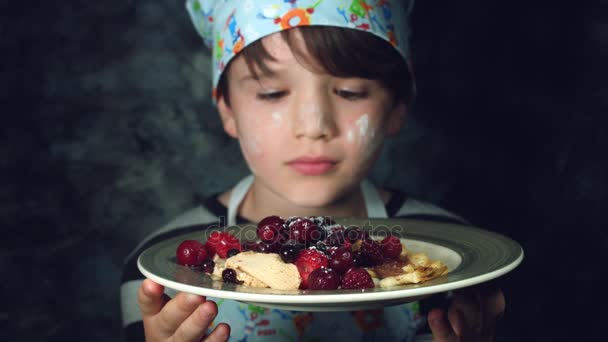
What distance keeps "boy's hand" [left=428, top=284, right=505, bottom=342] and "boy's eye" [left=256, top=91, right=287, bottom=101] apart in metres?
0.72

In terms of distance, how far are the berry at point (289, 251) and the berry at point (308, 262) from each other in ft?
0.14

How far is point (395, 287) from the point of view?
117cm

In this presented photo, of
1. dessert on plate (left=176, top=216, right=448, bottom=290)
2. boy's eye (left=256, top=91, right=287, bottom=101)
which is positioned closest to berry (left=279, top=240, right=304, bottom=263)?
dessert on plate (left=176, top=216, right=448, bottom=290)

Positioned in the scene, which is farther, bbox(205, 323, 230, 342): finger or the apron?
the apron

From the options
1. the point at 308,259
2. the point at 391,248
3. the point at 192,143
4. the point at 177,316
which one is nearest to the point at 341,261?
the point at 308,259

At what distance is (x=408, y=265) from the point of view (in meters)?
1.32

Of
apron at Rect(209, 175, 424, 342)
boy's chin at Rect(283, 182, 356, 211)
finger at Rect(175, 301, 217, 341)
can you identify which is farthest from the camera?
apron at Rect(209, 175, 424, 342)

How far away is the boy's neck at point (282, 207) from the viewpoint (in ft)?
6.97

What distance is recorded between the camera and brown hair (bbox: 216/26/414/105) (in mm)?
1713

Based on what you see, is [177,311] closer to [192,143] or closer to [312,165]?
[312,165]

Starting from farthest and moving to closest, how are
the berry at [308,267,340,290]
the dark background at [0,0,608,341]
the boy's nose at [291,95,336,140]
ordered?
the dark background at [0,0,608,341] < the boy's nose at [291,95,336,140] < the berry at [308,267,340,290]

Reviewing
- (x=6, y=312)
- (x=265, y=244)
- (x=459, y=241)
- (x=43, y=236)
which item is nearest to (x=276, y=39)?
(x=265, y=244)

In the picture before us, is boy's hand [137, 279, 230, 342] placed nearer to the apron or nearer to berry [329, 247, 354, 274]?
berry [329, 247, 354, 274]

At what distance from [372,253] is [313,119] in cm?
46
